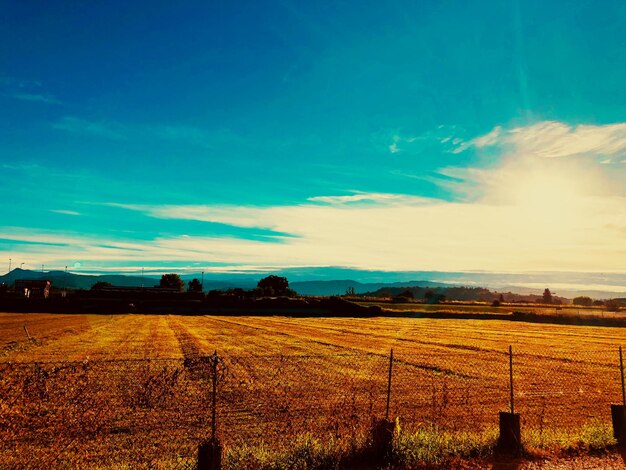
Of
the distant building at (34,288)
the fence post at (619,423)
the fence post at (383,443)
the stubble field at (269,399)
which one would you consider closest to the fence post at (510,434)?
the stubble field at (269,399)

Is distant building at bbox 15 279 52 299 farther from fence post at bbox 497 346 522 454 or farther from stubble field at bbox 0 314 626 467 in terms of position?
fence post at bbox 497 346 522 454

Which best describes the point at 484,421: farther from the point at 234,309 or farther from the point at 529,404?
the point at 234,309

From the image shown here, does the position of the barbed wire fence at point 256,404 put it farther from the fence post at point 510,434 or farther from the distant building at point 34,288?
the distant building at point 34,288

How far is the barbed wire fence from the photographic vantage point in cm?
1188

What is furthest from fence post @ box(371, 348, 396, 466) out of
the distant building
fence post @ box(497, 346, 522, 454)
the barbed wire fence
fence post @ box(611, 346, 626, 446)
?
the distant building

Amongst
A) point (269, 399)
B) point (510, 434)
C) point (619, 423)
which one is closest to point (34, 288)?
point (269, 399)

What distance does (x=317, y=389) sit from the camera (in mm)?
19047

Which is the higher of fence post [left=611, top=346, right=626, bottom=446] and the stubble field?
fence post [left=611, top=346, right=626, bottom=446]

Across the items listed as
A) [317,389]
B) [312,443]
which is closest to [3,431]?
[312,443]

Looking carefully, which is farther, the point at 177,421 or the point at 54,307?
the point at 54,307

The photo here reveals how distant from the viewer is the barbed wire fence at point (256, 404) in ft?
39.0

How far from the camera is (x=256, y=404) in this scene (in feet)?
55.0

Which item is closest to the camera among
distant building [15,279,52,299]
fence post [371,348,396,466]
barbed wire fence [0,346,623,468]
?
fence post [371,348,396,466]

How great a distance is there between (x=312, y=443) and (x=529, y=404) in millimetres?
11194
